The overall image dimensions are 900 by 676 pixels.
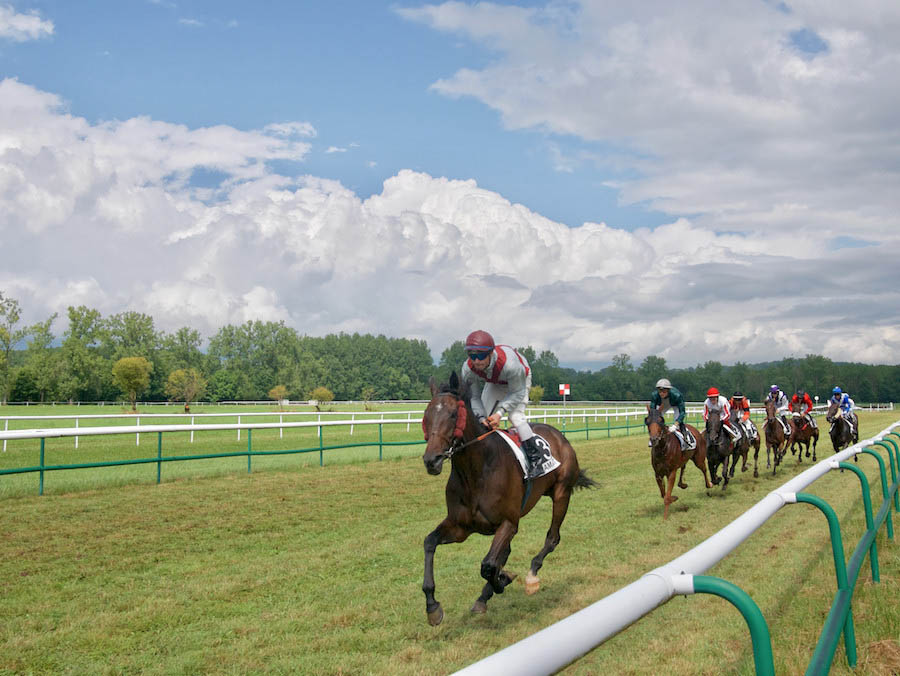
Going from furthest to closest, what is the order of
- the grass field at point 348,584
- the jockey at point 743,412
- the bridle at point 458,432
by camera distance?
the jockey at point 743,412
the bridle at point 458,432
the grass field at point 348,584

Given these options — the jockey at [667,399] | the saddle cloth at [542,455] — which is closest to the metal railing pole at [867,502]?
the saddle cloth at [542,455]

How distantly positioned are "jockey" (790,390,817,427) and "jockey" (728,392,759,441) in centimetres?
476

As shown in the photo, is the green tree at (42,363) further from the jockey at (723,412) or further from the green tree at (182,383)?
the jockey at (723,412)

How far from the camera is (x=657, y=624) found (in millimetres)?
5223

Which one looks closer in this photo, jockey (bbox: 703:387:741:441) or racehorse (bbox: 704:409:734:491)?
racehorse (bbox: 704:409:734:491)

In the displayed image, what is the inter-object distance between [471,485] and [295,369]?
3947 inches

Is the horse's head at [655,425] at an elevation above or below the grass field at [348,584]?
above

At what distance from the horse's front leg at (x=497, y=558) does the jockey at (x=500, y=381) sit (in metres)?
0.62

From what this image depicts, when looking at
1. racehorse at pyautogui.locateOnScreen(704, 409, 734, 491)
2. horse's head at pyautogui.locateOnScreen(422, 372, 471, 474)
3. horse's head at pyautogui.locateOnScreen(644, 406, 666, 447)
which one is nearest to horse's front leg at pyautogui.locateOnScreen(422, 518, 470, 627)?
horse's head at pyautogui.locateOnScreen(422, 372, 471, 474)

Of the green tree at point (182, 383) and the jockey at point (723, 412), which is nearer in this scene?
the jockey at point (723, 412)

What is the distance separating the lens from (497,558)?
5043mm

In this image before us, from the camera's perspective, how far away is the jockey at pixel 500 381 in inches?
218

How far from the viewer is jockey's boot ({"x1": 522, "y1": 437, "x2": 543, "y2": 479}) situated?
5.81 m

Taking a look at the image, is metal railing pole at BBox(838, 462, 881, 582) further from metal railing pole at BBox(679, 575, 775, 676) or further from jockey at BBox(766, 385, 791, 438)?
jockey at BBox(766, 385, 791, 438)
